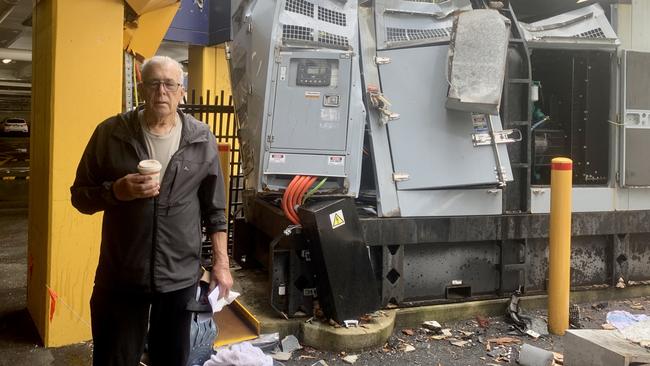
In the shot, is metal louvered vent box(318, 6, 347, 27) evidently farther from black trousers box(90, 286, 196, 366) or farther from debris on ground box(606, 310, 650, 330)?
debris on ground box(606, 310, 650, 330)

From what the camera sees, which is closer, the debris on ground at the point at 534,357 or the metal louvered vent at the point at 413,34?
the debris on ground at the point at 534,357

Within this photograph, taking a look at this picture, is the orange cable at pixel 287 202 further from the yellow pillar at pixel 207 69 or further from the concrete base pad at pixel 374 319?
the yellow pillar at pixel 207 69

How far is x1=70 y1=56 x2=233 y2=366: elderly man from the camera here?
2379mm

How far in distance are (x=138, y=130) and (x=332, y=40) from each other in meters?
2.26

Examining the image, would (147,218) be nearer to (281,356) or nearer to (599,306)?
(281,356)

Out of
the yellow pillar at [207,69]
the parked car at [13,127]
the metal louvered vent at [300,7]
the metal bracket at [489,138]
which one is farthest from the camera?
the parked car at [13,127]

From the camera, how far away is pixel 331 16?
4379 millimetres

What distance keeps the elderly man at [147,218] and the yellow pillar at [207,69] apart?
8.38m

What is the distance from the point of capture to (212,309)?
2.63 metres

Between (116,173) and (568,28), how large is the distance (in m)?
4.64

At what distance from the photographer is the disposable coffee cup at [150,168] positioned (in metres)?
2.20

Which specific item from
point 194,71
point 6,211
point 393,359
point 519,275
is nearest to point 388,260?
point 393,359

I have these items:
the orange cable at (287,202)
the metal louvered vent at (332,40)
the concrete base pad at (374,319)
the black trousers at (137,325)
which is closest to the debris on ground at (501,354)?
the concrete base pad at (374,319)

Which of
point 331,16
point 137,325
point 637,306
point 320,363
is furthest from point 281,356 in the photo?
point 637,306
